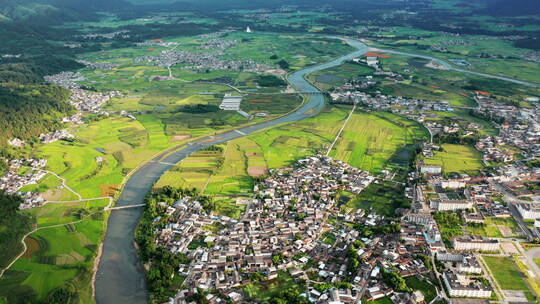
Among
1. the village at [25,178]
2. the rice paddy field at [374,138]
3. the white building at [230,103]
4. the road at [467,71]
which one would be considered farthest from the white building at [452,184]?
the road at [467,71]

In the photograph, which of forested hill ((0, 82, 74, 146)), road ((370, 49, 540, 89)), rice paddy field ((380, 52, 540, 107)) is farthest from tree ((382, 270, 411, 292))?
road ((370, 49, 540, 89))

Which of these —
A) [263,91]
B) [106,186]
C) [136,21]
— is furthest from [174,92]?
[136,21]

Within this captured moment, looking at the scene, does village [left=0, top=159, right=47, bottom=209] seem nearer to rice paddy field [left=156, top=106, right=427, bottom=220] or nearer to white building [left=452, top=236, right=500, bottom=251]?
rice paddy field [left=156, top=106, right=427, bottom=220]

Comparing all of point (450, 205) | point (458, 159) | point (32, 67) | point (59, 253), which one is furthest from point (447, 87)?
point (32, 67)

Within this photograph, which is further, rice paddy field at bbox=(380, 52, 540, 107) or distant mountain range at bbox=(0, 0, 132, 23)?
distant mountain range at bbox=(0, 0, 132, 23)

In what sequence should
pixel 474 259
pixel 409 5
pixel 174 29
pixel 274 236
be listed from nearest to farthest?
pixel 474 259 < pixel 274 236 < pixel 174 29 < pixel 409 5

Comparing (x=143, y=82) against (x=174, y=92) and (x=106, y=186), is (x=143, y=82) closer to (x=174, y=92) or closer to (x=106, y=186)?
(x=174, y=92)
